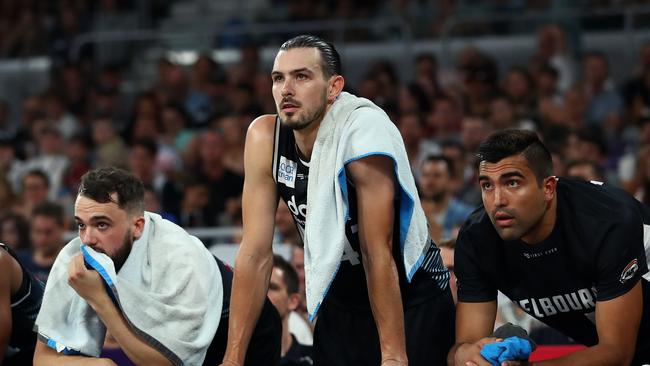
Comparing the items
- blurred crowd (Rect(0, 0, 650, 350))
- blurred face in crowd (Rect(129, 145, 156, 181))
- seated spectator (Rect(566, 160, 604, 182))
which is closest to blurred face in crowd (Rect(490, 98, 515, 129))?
blurred crowd (Rect(0, 0, 650, 350))

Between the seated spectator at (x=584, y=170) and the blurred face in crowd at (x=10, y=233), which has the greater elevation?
the seated spectator at (x=584, y=170)

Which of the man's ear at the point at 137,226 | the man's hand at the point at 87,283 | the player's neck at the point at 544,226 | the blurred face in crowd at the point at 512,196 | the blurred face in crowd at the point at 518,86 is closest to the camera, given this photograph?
the blurred face in crowd at the point at 512,196

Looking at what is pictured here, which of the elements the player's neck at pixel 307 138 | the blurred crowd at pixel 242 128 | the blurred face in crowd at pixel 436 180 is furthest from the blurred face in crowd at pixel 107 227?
the blurred face in crowd at pixel 436 180

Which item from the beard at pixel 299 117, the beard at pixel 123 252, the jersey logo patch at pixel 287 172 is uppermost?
the beard at pixel 299 117

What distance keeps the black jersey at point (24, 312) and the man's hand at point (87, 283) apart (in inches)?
20.6

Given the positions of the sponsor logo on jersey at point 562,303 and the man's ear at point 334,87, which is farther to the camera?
the sponsor logo on jersey at point 562,303

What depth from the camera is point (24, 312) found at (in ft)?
18.0

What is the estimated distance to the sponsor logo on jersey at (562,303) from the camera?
4855mm

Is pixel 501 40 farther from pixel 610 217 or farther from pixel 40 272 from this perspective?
pixel 610 217

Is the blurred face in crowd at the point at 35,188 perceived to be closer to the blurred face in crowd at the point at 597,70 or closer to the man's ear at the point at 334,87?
the blurred face in crowd at the point at 597,70

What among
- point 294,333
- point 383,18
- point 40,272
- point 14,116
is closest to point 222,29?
point 383,18

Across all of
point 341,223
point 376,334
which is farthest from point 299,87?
point 376,334

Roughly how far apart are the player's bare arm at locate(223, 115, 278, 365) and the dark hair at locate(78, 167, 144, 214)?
22.9 inches

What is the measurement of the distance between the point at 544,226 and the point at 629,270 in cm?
37
